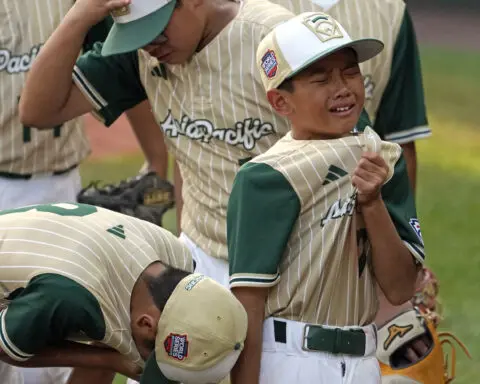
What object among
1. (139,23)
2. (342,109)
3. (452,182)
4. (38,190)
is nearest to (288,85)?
(342,109)

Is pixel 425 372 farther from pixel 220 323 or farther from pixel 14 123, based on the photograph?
pixel 14 123

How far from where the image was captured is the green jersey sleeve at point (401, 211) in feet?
13.2

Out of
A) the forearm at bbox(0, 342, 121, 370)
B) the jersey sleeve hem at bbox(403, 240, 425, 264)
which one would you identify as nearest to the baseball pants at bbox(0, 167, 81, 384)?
the forearm at bbox(0, 342, 121, 370)

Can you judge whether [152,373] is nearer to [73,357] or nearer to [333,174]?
[73,357]

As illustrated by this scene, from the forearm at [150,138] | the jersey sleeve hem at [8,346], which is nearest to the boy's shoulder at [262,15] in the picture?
the jersey sleeve hem at [8,346]

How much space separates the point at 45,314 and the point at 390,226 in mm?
1036

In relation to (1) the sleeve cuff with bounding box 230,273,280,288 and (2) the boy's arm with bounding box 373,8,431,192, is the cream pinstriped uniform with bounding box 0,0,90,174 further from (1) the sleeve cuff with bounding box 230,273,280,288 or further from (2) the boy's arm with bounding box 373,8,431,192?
(1) the sleeve cuff with bounding box 230,273,280,288

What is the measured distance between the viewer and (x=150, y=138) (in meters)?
6.89

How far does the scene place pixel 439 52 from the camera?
15.9 meters

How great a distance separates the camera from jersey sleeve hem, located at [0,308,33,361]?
3741 millimetres

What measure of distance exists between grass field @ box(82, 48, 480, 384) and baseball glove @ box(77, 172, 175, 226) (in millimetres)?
1660

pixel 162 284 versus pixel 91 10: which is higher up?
pixel 91 10

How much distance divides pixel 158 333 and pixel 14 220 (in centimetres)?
55

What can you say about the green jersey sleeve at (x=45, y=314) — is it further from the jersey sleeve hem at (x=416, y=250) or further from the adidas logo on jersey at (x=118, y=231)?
the jersey sleeve hem at (x=416, y=250)
